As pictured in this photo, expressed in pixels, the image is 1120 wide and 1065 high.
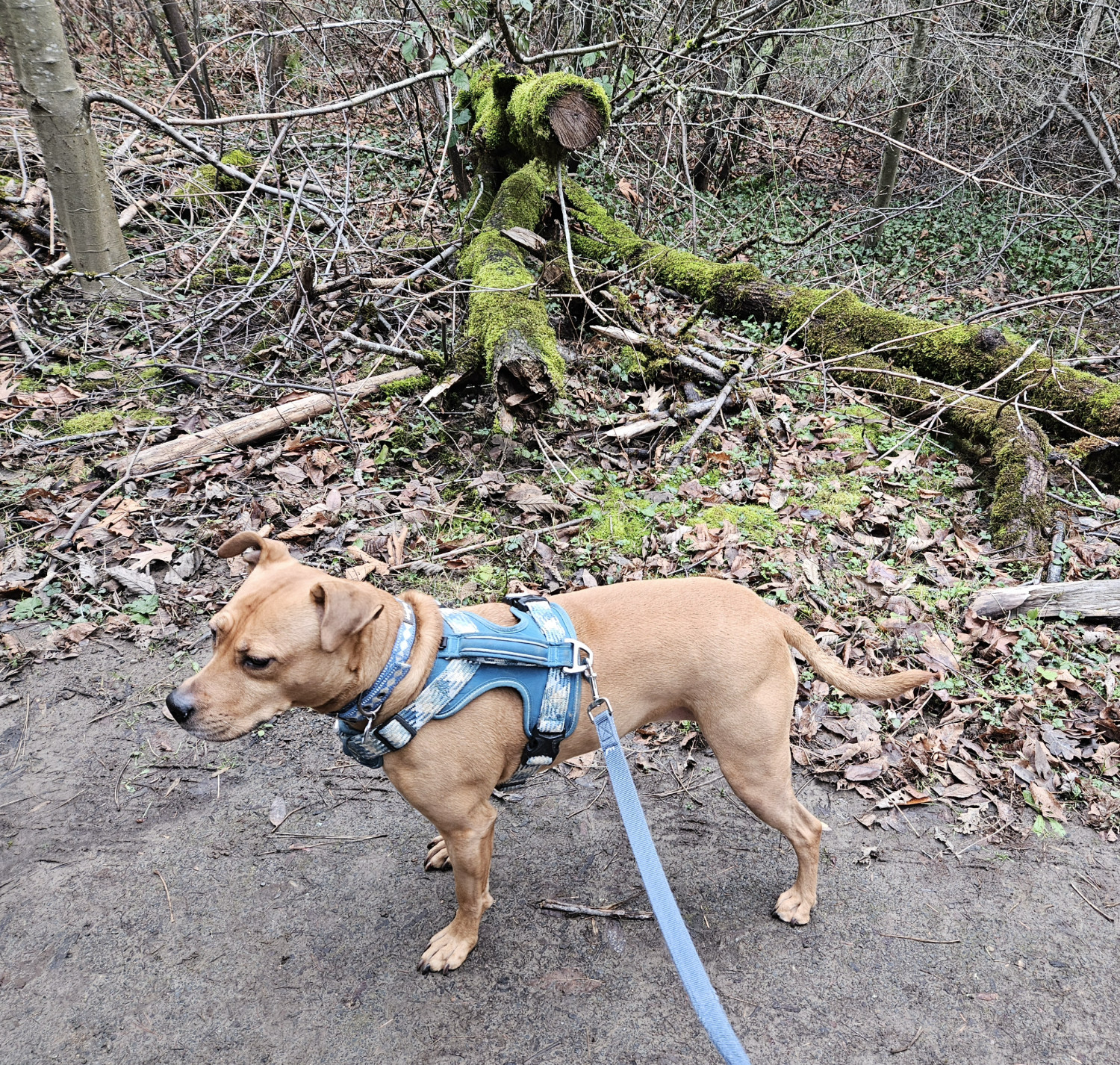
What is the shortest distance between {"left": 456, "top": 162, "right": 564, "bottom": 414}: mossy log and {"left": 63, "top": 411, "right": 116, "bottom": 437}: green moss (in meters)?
3.02

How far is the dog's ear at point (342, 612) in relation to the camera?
2.71 m

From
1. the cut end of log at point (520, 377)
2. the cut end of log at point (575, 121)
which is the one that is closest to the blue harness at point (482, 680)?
the cut end of log at point (520, 377)

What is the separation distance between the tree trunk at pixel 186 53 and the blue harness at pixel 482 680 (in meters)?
10.7

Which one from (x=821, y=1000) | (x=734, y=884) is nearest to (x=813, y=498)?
(x=734, y=884)

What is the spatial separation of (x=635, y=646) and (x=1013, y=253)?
507 inches

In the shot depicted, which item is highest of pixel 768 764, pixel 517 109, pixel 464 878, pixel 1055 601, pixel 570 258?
pixel 517 109

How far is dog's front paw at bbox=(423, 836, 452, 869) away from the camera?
148 inches

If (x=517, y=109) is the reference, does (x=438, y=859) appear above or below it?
below

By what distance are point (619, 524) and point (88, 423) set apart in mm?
4592

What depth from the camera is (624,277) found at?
899cm

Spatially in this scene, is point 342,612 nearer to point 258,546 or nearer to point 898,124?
point 258,546

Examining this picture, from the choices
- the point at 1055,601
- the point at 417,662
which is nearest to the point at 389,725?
the point at 417,662

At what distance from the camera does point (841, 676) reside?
3.43 m

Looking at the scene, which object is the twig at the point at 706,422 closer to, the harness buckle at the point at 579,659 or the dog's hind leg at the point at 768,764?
the dog's hind leg at the point at 768,764
